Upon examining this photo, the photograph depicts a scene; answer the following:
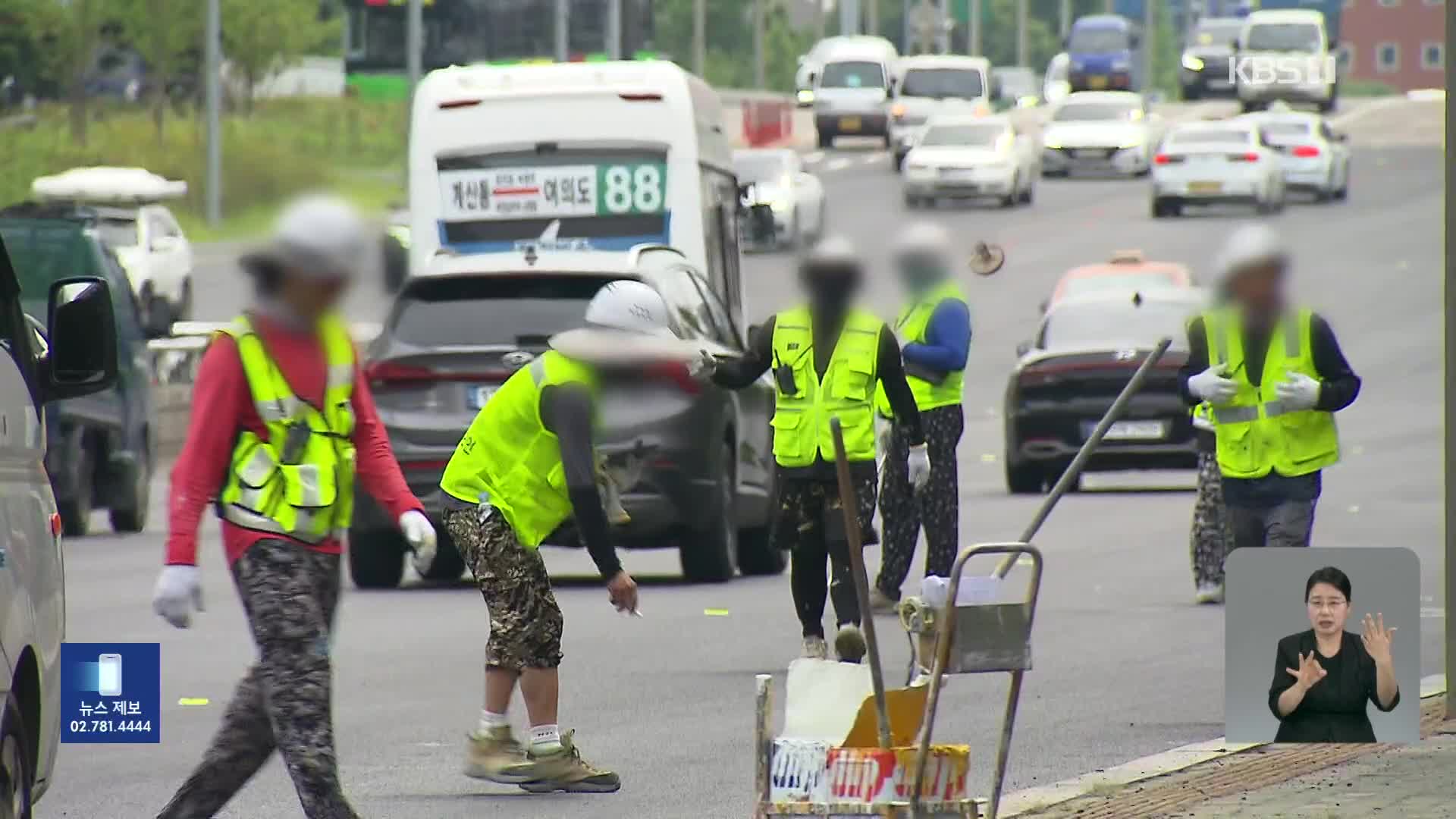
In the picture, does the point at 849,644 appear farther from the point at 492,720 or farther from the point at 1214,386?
the point at 1214,386

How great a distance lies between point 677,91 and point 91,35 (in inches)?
1533

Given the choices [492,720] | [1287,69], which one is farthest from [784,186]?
[492,720]

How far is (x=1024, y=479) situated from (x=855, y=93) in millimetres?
44862

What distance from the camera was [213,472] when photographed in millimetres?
7711

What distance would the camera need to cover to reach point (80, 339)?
8.06 metres

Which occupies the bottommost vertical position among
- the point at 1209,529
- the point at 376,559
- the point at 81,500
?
the point at 81,500

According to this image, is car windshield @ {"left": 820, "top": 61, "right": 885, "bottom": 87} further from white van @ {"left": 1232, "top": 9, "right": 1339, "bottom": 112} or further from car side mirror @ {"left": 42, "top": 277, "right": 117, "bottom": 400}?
car side mirror @ {"left": 42, "top": 277, "right": 117, "bottom": 400}

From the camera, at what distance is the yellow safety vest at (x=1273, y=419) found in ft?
37.4

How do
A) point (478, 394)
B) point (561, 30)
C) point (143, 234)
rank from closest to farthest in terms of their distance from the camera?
1. point (478, 394)
2. point (143, 234)
3. point (561, 30)

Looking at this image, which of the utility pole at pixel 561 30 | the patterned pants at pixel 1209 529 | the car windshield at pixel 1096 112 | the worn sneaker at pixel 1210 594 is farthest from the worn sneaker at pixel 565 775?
the car windshield at pixel 1096 112

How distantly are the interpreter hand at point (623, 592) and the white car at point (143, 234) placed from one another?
81.9 feet

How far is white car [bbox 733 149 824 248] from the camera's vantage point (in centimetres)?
4447

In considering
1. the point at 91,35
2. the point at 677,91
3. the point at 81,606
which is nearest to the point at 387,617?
the point at 81,606

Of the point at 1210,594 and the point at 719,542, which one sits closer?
the point at 1210,594
